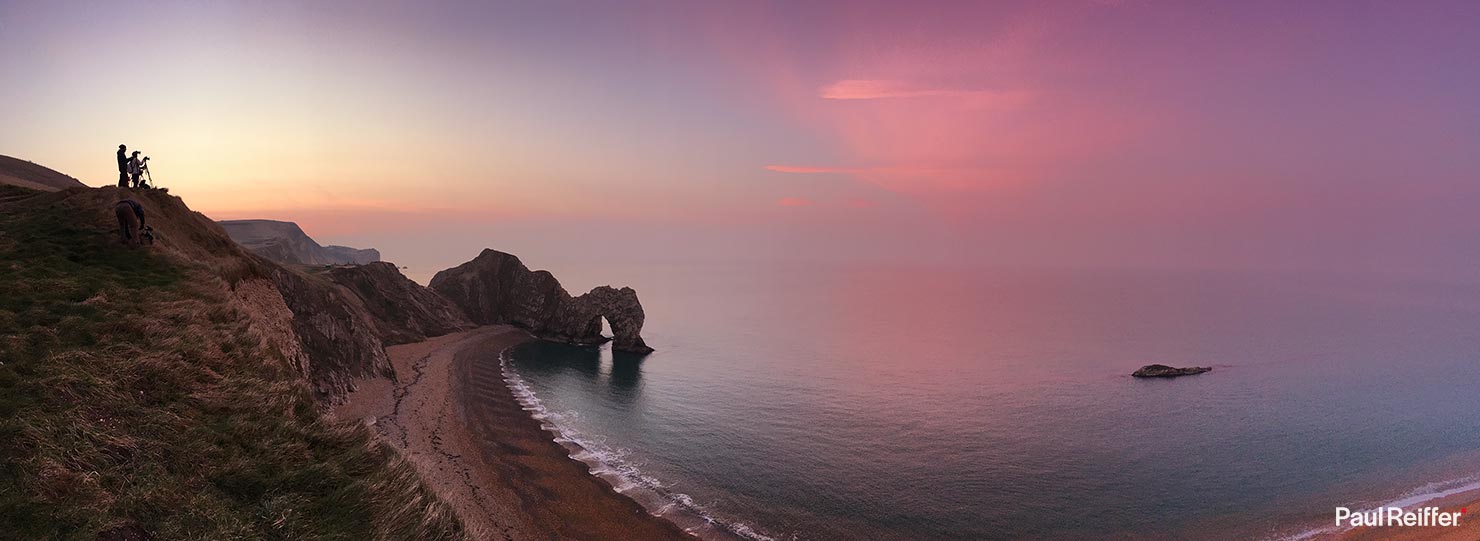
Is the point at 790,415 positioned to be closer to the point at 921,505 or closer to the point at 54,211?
the point at 921,505

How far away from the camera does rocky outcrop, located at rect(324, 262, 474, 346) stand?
75625mm

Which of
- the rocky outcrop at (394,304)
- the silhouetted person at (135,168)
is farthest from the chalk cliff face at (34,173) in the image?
the silhouetted person at (135,168)

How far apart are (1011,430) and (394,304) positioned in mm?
87737

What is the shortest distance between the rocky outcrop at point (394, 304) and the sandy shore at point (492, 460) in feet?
59.7

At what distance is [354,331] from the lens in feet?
175

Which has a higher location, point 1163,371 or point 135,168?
point 135,168

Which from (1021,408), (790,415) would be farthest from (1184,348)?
(790,415)

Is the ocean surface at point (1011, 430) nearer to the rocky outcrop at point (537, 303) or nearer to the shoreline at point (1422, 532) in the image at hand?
the shoreline at point (1422, 532)

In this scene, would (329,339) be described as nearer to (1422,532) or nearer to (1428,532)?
(1422,532)

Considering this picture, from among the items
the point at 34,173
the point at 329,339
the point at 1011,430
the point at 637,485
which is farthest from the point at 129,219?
the point at 34,173

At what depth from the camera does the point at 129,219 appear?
21.3m

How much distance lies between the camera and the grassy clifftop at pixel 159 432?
884 centimetres

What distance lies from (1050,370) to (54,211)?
92377 millimetres

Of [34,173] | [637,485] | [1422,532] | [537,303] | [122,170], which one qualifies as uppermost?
[34,173]
